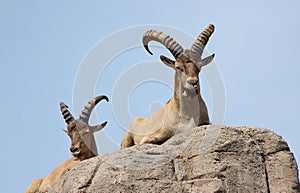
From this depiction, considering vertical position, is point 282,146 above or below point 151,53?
below

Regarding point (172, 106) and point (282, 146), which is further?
point (172, 106)

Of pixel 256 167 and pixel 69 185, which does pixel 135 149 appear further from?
pixel 256 167

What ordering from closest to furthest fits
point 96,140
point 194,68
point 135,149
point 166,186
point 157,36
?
point 166,186, point 135,149, point 194,68, point 157,36, point 96,140

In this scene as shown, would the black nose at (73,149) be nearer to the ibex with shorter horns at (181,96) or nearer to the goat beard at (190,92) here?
the ibex with shorter horns at (181,96)

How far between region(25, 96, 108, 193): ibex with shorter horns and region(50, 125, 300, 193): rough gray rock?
6664 millimetres

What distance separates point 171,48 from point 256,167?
16.6ft

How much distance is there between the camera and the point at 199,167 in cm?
1034

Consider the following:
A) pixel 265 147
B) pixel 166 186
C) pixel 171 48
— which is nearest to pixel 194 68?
pixel 171 48

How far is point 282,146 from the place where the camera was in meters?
11.0

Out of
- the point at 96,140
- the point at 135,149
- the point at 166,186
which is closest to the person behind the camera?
the point at 166,186

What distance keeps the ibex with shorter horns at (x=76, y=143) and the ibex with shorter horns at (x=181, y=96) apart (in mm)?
2521

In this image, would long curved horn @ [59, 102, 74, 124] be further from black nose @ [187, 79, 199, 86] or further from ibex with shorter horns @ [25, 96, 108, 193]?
black nose @ [187, 79, 199, 86]

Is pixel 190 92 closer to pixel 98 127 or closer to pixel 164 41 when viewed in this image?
pixel 164 41

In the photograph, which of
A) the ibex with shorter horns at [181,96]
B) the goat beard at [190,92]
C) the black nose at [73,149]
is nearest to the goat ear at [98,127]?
the black nose at [73,149]
